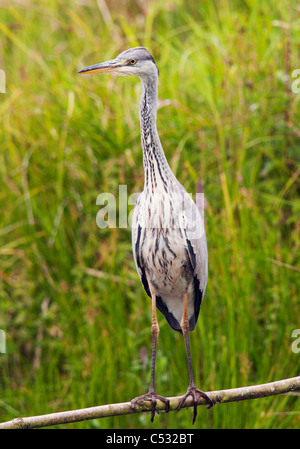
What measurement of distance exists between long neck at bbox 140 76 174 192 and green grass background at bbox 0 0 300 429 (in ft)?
3.80

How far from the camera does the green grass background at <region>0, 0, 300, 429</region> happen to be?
410cm

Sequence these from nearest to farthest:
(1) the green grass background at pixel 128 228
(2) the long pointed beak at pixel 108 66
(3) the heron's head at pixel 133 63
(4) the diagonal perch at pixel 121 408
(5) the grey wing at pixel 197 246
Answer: (4) the diagonal perch at pixel 121 408 → (2) the long pointed beak at pixel 108 66 → (3) the heron's head at pixel 133 63 → (5) the grey wing at pixel 197 246 → (1) the green grass background at pixel 128 228

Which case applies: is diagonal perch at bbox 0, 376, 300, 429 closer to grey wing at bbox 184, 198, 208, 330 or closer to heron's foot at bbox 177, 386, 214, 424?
heron's foot at bbox 177, 386, 214, 424

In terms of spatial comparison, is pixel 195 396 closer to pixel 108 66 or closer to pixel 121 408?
pixel 121 408

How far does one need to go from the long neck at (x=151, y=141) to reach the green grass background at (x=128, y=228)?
1.16 meters

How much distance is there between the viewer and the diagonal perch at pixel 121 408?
2617mm

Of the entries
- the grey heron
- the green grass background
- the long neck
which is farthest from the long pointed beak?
the green grass background

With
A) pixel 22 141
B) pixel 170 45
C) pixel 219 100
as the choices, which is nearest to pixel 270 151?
pixel 219 100

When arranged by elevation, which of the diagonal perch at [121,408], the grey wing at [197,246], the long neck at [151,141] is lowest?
the diagonal perch at [121,408]

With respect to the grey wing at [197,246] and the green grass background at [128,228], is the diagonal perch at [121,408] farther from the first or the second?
the green grass background at [128,228]

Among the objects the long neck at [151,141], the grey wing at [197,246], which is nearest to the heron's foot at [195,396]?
the grey wing at [197,246]

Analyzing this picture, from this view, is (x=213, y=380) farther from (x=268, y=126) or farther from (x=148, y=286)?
(x=268, y=126)

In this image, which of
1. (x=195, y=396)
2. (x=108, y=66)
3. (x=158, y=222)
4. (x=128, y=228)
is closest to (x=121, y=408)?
(x=195, y=396)

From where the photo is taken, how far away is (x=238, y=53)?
5266mm
